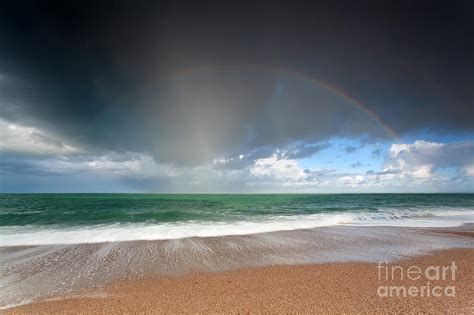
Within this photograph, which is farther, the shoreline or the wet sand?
the wet sand

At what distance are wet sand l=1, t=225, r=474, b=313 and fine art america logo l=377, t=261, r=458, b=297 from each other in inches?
4.5

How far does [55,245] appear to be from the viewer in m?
11.5

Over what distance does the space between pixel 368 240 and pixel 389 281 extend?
21.7ft

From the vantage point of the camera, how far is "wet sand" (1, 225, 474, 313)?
5.19m

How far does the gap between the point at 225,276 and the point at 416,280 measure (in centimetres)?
552

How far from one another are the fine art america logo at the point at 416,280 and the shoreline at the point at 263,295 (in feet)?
0.27

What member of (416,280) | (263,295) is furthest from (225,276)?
(416,280)

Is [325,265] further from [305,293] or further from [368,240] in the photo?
[368,240]

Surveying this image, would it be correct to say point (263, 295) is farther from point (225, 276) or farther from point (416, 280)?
point (416, 280)

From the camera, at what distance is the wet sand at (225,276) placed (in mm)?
5191

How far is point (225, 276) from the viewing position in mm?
7047

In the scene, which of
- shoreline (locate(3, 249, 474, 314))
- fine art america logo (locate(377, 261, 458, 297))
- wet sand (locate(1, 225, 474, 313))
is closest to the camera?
shoreline (locate(3, 249, 474, 314))

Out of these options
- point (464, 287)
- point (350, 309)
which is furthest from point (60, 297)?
point (464, 287)

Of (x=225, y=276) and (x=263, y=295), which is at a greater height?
(x=263, y=295)
